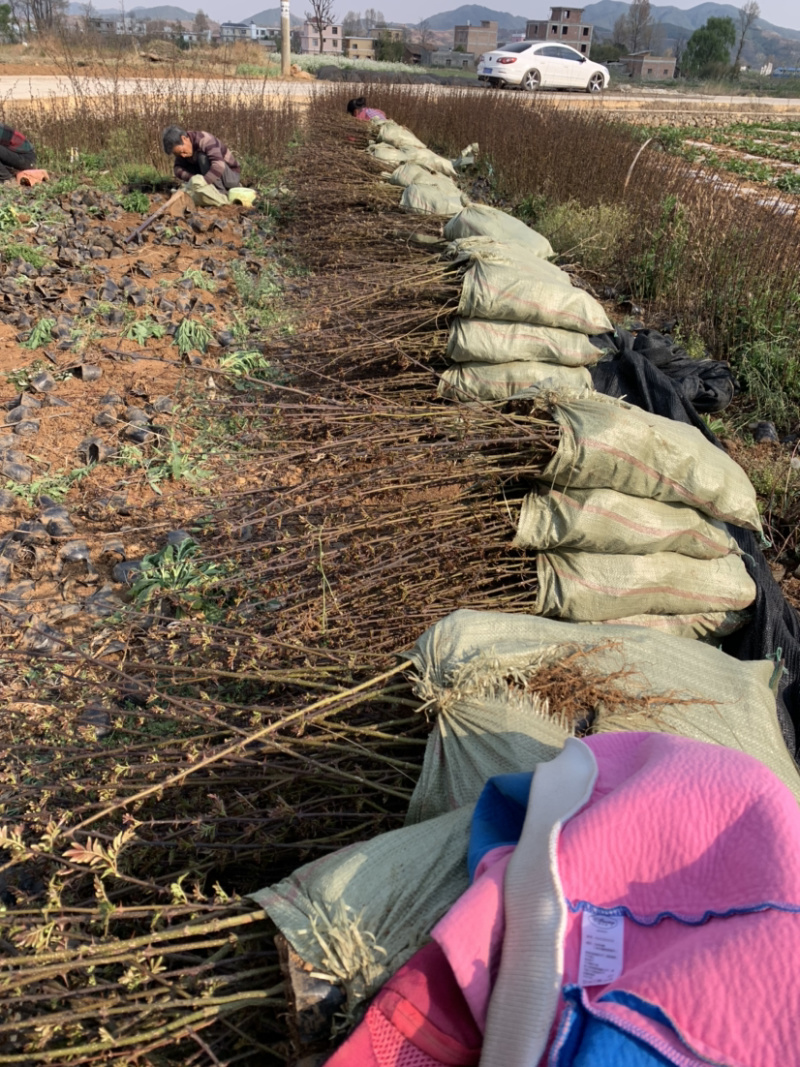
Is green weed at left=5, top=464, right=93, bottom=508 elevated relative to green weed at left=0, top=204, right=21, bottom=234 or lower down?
lower down

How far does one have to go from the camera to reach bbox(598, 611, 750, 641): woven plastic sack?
8.11ft

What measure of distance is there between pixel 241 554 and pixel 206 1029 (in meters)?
1.81

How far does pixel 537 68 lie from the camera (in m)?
21.9

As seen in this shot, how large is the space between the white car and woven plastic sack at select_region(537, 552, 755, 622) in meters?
22.9

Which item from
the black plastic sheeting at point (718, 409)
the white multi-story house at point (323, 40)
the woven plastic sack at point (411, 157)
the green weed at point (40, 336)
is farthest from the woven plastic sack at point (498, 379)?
the white multi-story house at point (323, 40)

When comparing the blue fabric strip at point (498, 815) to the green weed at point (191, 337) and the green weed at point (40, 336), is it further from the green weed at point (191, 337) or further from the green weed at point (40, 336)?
the green weed at point (40, 336)

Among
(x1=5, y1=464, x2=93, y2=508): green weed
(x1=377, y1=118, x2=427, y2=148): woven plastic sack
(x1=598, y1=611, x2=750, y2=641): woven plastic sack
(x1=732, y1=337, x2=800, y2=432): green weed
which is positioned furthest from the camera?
(x1=377, y1=118, x2=427, y2=148): woven plastic sack

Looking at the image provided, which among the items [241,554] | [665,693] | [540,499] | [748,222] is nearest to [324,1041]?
[665,693]

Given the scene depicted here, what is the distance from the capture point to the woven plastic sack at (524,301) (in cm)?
354

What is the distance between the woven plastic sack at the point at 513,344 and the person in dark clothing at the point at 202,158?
6335 mm

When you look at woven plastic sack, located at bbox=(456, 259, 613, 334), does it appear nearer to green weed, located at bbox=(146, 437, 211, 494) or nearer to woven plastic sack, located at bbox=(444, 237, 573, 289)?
woven plastic sack, located at bbox=(444, 237, 573, 289)

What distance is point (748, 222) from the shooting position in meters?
5.54

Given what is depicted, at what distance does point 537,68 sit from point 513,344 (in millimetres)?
23009

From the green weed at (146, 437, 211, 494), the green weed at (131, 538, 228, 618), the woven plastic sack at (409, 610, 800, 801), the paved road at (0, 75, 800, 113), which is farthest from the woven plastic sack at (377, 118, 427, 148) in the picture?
the woven plastic sack at (409, 610, 800, 801)
